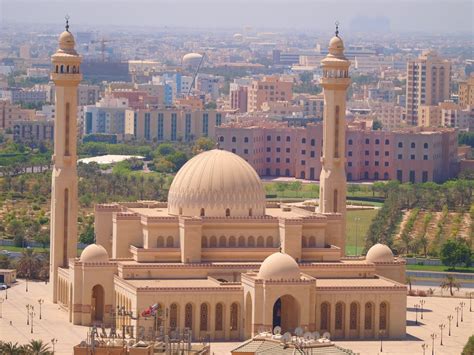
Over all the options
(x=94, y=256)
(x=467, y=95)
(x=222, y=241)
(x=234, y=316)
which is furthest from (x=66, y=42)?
(x=467, y=95)

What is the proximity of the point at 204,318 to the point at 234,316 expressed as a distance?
2.80 ft

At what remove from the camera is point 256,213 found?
61594 mm

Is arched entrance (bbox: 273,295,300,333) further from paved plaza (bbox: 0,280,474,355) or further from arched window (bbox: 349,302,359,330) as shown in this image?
arched window (bbox: 349,302,359,330)

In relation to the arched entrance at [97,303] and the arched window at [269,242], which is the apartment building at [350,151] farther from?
the arched entrance at [97,303]

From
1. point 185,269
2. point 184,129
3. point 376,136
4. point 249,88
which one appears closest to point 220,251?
point 185,269

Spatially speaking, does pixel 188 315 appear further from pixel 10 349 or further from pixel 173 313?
pixel 10 349

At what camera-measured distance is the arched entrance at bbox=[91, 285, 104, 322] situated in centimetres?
5962

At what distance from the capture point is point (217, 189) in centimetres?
6088

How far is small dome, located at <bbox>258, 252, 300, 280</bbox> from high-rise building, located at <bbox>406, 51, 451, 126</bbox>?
9681cm

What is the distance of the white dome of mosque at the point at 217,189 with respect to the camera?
60.8m

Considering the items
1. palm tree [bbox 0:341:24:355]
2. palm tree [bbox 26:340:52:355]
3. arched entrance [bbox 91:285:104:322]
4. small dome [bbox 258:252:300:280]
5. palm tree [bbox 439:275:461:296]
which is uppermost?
small dome [bbox 258:252:300:280]

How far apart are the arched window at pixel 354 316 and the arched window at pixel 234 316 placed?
10.5 ft

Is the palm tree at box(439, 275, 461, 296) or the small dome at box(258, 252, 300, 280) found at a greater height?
the small dome at box(258, 252, 300, 280)

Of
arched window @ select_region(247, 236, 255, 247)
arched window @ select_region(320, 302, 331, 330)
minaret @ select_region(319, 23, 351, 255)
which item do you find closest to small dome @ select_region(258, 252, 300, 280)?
arched window @ select_region(320, 302, 331, 330)
